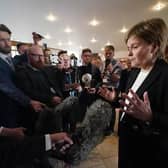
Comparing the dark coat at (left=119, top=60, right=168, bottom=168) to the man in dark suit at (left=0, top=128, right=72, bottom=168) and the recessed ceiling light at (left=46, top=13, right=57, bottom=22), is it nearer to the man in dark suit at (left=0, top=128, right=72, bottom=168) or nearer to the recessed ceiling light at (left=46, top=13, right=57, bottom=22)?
the man in dark suit at (left=0, top=128, right=72, bottom=168)

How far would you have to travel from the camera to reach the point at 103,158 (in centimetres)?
229

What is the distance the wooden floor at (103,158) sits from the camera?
212 cm

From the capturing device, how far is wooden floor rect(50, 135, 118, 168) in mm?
2117

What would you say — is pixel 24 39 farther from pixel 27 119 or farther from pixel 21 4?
pixel 27 119

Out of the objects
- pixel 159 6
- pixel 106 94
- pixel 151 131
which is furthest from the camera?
pixel 159 6

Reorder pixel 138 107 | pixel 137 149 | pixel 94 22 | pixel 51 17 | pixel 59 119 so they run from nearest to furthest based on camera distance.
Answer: pixel 138 107 < pixel 137 149 < pixel 59 119 < pixel 51 17 < pixel 94 22

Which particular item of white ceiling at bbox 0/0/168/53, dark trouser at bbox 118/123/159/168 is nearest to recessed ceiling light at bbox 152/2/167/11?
white ceiling at bbox 0/0/168/53

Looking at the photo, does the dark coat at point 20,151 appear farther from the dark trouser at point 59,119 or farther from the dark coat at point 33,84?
the dark coat at point 33,84

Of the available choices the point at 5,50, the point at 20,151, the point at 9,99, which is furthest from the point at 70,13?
the point at 20,151

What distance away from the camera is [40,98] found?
5.65 ft

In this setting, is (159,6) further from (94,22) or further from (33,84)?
(33,84)

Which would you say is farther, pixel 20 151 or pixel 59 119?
pixel 59 119

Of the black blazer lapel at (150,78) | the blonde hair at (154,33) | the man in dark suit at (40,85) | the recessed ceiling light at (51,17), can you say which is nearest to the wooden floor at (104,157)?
the man in dark suit at (40,85)

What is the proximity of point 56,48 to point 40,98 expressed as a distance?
21.6 ft
